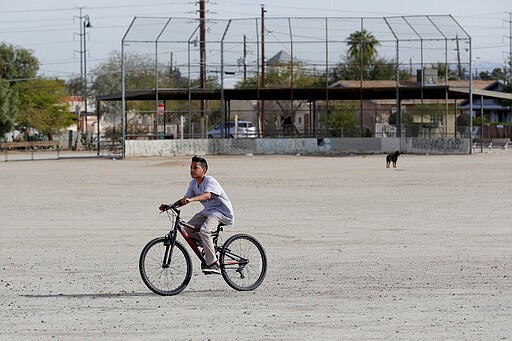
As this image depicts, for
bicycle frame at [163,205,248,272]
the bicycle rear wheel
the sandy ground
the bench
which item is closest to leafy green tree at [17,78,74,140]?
the bench

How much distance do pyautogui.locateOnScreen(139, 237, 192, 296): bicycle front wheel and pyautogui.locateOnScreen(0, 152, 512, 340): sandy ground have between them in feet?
0.53

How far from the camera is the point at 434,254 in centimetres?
1562

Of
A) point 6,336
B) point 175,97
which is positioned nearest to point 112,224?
point 6,336

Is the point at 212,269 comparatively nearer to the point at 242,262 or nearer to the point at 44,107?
the point at 242,262

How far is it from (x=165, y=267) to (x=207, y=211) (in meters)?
0.78

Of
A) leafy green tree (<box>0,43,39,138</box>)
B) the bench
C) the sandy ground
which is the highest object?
leafy green tree (<box>0,43,39,138</box>)

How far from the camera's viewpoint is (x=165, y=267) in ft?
38.2

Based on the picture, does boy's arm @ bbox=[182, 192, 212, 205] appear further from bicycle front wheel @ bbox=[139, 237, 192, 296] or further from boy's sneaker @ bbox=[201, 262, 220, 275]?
boy's sneaker @ bbox=[201, 262, 220, 275]

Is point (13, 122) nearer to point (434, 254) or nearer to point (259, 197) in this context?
point (259, 197)

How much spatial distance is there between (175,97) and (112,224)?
47.5 meters

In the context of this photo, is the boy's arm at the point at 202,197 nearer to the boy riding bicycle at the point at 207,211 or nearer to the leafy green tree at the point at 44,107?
the boy riding bicycle at the point at 207,211

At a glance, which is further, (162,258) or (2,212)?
(2,212)

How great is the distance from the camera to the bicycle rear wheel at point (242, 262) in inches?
468

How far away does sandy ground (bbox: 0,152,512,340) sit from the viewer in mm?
9711
